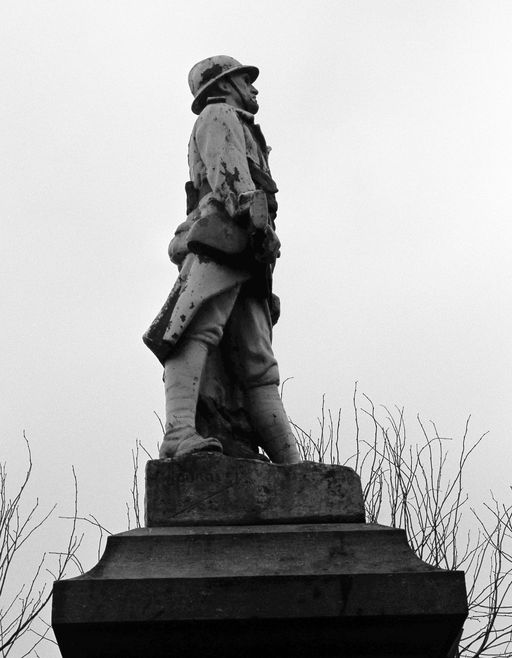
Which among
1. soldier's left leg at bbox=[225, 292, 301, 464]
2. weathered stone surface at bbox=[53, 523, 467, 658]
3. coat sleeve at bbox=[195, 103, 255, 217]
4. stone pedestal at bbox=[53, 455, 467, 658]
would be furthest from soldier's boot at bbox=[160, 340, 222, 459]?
coat sleeve at bbox=[195, 103, 255, 217]

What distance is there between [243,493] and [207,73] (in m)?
2.64

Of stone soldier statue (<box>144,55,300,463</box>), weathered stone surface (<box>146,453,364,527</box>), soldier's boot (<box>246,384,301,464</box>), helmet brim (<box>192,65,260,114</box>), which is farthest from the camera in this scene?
helmet brim (<box>192,65,260,114</box>)

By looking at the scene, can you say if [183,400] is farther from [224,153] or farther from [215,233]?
[224,153]

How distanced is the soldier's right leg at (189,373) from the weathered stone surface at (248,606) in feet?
2.16

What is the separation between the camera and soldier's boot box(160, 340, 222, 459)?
210 inches

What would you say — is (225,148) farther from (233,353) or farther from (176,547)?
(176,547)

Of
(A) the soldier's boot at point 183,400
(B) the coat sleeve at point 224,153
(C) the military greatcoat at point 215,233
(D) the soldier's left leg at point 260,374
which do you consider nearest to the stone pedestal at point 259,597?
(A) the soldier's boot at point 183,400

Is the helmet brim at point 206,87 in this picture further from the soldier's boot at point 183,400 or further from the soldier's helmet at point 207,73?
the soldier's boot at point 183,400

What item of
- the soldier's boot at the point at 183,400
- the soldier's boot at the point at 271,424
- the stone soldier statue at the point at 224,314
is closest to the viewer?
the soldier's boot at the point at 183,400

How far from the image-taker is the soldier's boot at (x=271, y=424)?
570 centimetres

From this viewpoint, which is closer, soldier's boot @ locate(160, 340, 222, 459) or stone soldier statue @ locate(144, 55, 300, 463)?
soldier's boot @ locate(160, 340, 222, 459)

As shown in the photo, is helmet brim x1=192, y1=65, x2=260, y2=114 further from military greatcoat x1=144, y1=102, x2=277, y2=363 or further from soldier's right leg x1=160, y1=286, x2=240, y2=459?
soldier's right leg x1=160, y1=286, x2=240, y2=459

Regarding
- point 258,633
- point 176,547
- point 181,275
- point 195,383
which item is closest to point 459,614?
point 258,633

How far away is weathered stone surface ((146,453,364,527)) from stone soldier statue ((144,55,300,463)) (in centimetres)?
24
